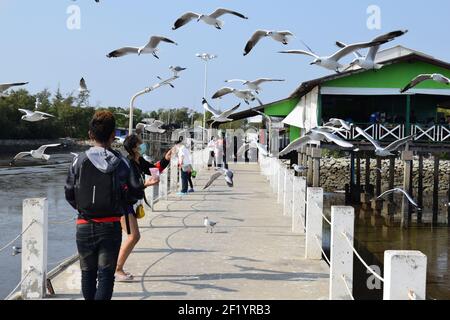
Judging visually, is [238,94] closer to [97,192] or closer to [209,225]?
[209,225]

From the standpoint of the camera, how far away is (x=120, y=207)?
521 cm

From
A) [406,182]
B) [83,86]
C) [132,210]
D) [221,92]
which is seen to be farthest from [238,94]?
[406,182]

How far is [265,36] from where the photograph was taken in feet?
40.2

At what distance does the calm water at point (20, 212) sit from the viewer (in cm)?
1286

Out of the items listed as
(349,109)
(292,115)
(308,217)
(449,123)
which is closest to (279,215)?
(308,217)

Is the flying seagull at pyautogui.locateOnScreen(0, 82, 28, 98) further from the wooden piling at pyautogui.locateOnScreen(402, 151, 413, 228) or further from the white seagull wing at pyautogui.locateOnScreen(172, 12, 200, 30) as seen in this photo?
the wooden piling at pyautogui.locateOnScreen(402, 151, 413, 228)

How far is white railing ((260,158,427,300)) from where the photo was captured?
13.7ft

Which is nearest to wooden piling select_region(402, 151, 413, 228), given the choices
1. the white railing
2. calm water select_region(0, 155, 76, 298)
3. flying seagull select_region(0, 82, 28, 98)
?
the white railing

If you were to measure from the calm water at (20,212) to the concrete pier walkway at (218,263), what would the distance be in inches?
70.1

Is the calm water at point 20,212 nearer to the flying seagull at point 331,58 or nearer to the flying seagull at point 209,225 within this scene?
the flying seagull at point 209,225

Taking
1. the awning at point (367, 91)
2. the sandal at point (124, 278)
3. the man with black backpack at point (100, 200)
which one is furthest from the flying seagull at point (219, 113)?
the awning at point (367, 91)
